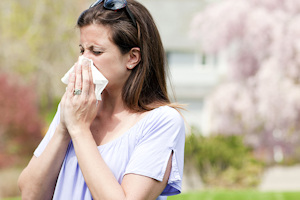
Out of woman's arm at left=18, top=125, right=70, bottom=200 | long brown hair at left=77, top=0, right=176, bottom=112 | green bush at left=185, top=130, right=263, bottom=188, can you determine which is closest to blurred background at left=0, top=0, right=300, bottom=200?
green bush at left=185, top=130, right=263, bottom=188

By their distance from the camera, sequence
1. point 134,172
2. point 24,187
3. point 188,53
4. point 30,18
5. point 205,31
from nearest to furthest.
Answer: point 134,172 < point 24,187 < point 205,31 < point 30,18 < point 188,53

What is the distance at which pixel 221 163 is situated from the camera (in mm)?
13656

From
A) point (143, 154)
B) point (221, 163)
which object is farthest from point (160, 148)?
point (221, 163)

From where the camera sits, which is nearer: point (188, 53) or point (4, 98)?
point (4, 98)

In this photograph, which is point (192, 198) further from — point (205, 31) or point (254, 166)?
point (205, 31)

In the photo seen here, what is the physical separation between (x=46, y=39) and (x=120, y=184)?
2026 cm

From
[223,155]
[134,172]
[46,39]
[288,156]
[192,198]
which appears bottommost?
[288,156]

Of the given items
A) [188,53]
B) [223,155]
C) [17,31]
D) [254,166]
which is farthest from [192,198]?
[188,53]

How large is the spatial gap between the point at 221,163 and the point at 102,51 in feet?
38.3

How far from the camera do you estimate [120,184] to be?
222 centimetres

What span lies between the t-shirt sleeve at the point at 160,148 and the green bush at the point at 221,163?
420 inches

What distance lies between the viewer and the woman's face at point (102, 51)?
2332mm

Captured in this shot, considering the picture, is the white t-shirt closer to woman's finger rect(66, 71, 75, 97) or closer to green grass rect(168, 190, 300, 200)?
woman's finger rect(66, 71, 75, 97)

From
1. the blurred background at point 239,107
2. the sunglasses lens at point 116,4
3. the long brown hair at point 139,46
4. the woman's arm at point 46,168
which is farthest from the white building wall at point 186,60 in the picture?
the woman's arm at point 46,168
